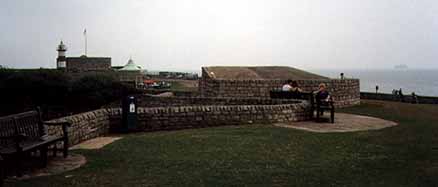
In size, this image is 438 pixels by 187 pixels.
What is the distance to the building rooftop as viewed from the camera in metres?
28.5

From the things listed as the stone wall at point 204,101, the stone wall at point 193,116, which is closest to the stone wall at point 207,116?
the stone wall at point 193,116

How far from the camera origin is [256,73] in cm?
3053

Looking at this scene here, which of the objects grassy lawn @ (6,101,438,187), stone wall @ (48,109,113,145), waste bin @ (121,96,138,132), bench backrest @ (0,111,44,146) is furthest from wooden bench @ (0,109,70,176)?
waste bin @ (121,96,138,132)

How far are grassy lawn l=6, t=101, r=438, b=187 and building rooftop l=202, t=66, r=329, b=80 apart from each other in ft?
55.6

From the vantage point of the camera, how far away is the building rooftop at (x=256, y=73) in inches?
1120

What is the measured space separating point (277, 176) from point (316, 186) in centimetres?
70

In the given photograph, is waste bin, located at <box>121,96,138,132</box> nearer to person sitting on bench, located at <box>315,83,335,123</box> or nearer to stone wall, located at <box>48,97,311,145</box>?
stone wall, located at <box>48,97,311,145</box>

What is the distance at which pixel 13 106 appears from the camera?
38031mm

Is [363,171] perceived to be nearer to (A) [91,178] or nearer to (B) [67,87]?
(A) [91,178]

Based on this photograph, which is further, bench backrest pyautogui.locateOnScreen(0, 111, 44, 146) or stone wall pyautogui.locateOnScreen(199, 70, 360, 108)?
stone wall pyautogui.locateOnScreen(199, 70, 360, 108)

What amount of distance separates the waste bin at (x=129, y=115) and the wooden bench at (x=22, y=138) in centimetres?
398

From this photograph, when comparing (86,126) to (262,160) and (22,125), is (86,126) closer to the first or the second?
(22,125)

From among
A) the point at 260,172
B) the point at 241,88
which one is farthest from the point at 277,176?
the point at 241,88

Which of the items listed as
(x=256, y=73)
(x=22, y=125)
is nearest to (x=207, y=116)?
(x=22, y=125)
